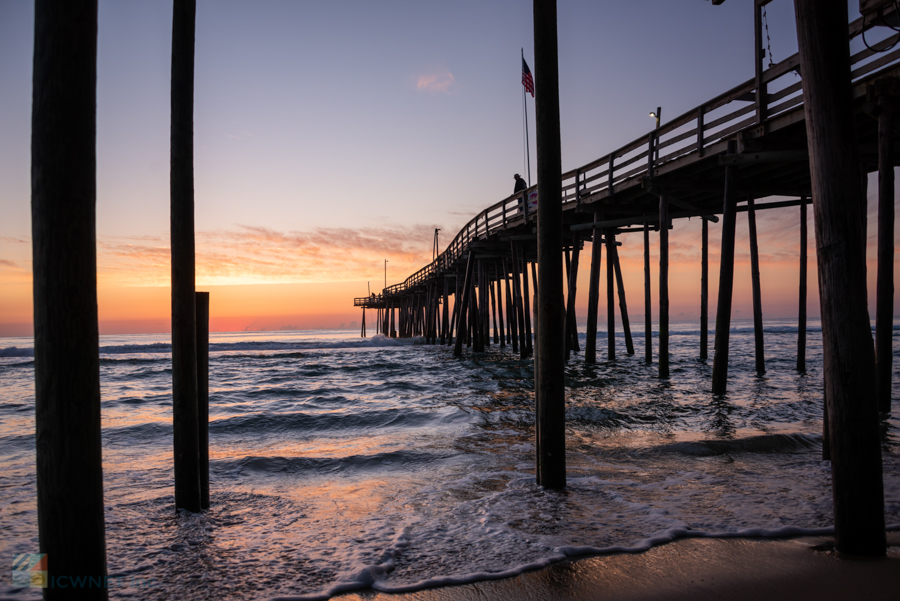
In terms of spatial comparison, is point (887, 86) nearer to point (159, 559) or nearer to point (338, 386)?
point (159, 559)

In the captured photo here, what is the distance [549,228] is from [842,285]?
72.2 inches

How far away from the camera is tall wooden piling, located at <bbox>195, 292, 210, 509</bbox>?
3756mm

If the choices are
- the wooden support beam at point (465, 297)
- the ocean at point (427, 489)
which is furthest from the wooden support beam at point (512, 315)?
the ocean at point (427, 489)

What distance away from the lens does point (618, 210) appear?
13609mm

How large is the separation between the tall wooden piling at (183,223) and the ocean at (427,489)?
1.01 m

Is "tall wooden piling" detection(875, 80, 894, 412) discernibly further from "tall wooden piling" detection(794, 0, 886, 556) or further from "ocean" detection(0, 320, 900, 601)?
"tall wooden piling" detection(794, 0, 886, 556)

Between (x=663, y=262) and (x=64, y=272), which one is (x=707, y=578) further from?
(x=663, y=262)

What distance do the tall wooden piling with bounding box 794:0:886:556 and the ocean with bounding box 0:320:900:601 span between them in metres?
0.80

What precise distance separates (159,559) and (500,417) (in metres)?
5.78

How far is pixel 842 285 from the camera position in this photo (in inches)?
97.7

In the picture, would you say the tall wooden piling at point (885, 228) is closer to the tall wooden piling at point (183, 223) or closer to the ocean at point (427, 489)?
the ocean at point (427, 489)

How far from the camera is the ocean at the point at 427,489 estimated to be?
3010mm

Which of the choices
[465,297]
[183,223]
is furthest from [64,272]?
[465,297]

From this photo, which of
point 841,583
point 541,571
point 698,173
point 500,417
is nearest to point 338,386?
point 500,417
